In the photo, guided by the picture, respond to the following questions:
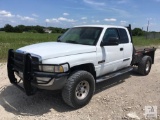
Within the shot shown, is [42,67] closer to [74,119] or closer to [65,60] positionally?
[65,60]

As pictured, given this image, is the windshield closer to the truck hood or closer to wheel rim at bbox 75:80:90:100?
the truck hood

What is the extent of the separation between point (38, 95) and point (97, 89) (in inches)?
68.5

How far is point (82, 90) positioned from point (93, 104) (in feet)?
1.57

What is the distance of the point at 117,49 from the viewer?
6.15 metres

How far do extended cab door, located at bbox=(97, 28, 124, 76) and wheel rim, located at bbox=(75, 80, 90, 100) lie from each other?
0.70 meters

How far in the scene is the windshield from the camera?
18.3 ft

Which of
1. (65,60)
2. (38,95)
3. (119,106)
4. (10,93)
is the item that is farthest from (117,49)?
(10,93)

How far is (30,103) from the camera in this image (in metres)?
5.12

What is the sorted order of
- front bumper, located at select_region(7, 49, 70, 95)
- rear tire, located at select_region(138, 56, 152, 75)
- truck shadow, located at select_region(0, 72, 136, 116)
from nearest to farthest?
A: front bumper, located at select_region(7, 49, 70, 95) → truck shadow, located at select_region(0, 72, 136, 116) → rear tire, located at select_region(138, 56, 152, 75)

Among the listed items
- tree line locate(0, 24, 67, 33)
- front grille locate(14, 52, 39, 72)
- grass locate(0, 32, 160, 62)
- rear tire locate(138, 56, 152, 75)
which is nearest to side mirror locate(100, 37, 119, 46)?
front grille locate(14, 52, 39, 72)

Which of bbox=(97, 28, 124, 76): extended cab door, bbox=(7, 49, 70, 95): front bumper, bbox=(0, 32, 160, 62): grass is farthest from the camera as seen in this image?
bbox=(0, 32, 160, 62): grass

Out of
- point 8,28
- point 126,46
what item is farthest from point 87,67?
point 8,28

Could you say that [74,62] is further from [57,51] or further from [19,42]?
[19,42]

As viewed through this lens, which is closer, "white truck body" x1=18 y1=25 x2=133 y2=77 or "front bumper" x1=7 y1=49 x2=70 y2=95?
"front bumper" x1=7 y1=49 x2=70 y2=95
